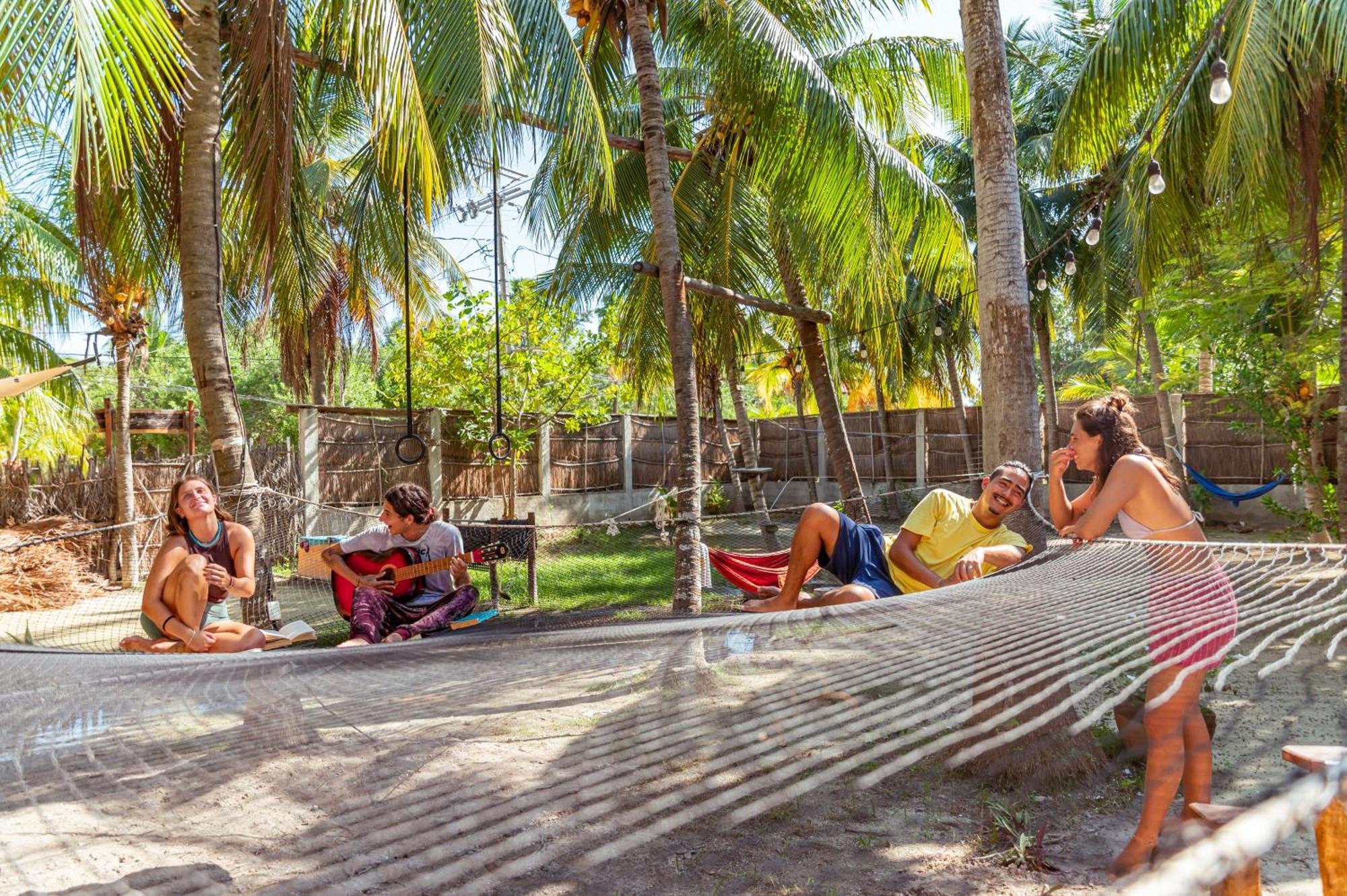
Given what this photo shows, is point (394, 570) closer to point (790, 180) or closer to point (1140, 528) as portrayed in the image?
point (1140, 528)

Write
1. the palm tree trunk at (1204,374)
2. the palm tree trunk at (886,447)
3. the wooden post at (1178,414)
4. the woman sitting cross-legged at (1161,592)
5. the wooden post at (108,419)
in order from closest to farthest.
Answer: the woman sitting cross-legged at (1161,592), the wooden post at (108,419), the wooden post at (1178,414), the palm tree trunk at (1204,374), the palm tree trunk at (886,447)

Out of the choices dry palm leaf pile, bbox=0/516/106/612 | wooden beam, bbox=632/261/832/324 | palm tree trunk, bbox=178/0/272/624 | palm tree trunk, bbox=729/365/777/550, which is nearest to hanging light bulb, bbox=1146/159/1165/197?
wooden beam, bbox=632/261/832/324

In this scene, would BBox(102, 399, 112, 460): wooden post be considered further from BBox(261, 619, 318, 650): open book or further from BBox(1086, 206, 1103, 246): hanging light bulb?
BBox(1086, 206, 1103, 246): hanging light bulb

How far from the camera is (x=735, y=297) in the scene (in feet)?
16.4

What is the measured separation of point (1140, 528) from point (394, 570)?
2.71 meters

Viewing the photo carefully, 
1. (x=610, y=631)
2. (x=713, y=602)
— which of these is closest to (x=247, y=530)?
(x=610, y=631)

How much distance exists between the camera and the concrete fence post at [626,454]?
11.7m

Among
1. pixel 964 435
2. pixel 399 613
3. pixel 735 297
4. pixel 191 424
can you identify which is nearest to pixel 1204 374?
pixel 964 435

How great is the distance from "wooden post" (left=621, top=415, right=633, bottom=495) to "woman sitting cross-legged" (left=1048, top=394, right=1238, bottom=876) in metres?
9.26

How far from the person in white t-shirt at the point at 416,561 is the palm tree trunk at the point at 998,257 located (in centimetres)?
214

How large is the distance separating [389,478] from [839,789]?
7444mm

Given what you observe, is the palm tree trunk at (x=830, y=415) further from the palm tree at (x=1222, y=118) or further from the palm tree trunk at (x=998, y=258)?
the palm tree trunk at (x=998, y=258)

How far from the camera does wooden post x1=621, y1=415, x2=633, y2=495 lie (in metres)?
11.7

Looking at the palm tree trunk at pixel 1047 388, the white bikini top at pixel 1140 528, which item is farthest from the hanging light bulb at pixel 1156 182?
the palm tree trunk at pixel 1047 388
